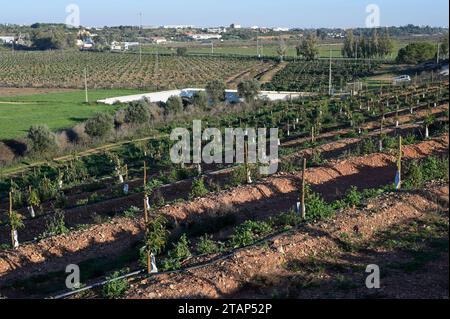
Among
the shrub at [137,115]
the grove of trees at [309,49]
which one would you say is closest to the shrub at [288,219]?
the shrub at [137,115]

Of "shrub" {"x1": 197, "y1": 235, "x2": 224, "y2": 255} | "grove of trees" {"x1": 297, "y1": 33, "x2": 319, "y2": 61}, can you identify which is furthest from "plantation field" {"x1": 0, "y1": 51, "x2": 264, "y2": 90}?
"shrub" {"x1": 197, "y1": 235, "x2": 224, "y2": 255}

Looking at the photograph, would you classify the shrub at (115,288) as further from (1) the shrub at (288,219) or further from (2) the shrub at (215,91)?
(2) the shrub at (215,91)

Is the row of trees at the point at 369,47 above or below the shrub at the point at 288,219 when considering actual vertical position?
above

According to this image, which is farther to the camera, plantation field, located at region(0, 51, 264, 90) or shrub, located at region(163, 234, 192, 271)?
plantation field, located at region(0, 51, 264, 90)

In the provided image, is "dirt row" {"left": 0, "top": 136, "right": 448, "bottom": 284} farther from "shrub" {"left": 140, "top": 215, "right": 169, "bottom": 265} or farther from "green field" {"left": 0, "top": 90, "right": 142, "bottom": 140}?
"green field" {"left": 0, "top": 90, "right": 142, "bottom": 140}

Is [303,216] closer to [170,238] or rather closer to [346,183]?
[170,238]

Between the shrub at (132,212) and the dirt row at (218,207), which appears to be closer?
the dirt row at (218,207)
